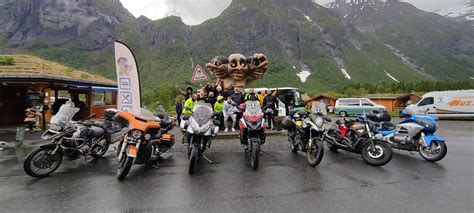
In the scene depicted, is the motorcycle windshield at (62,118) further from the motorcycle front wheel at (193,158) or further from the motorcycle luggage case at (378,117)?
the motorcycle luggage case at (378,117)

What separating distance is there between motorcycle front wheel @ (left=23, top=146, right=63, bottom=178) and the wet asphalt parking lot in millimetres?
132

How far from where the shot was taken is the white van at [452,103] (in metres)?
17.4

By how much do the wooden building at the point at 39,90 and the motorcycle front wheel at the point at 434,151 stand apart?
488 inches

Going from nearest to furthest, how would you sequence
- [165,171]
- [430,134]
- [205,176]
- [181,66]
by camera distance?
[205,176], [165,171], [430,134], [181,66]

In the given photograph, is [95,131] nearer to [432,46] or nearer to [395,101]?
[395,101]

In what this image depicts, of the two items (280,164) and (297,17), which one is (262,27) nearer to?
(297,17)

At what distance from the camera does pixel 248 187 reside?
4.13 m

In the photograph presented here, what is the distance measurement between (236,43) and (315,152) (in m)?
125

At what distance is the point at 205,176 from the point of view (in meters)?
4.70

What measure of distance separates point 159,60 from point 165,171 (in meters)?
97.1

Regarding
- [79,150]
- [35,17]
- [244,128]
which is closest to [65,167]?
[79,150]

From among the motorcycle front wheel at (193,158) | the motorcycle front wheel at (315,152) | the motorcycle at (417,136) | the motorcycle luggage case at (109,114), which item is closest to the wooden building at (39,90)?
the motorcycle luggage case at (109,114)

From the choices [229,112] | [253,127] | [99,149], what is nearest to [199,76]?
[229,112]

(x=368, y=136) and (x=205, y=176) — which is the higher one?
(x=368, y=136)
